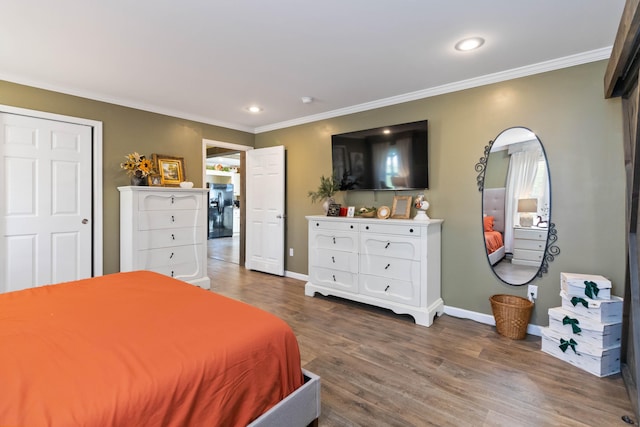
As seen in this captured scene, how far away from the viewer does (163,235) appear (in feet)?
12.0

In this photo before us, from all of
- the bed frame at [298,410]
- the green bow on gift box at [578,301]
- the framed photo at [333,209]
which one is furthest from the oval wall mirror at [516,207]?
the bed frame at [298,410]

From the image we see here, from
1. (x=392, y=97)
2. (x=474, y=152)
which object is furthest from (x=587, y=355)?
(x=392, y=97)

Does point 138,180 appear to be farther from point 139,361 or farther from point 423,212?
point 423,212

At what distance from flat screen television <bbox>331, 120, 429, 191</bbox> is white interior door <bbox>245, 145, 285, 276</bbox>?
3.42 ft

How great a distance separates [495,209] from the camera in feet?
9.57

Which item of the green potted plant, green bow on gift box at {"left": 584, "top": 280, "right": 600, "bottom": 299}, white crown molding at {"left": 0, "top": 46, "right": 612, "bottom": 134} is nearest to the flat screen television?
the green potted plant

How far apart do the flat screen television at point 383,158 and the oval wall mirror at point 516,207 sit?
23.7 inches

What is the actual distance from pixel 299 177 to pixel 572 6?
328cm

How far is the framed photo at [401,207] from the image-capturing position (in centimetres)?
339

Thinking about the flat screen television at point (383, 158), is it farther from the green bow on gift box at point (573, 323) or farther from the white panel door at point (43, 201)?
the white panel door at point (43, 201)

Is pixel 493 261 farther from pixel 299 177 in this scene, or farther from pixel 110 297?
pixel 110 297

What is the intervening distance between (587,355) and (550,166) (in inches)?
57.5

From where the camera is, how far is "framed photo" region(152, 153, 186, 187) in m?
3.87

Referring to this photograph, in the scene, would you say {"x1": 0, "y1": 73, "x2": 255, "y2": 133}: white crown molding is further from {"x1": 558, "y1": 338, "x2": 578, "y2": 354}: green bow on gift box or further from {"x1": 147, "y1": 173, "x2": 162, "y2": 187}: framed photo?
{"x1": 558, "y1": 338, "x2": 578, "y2": 354}: green bow on gift box
